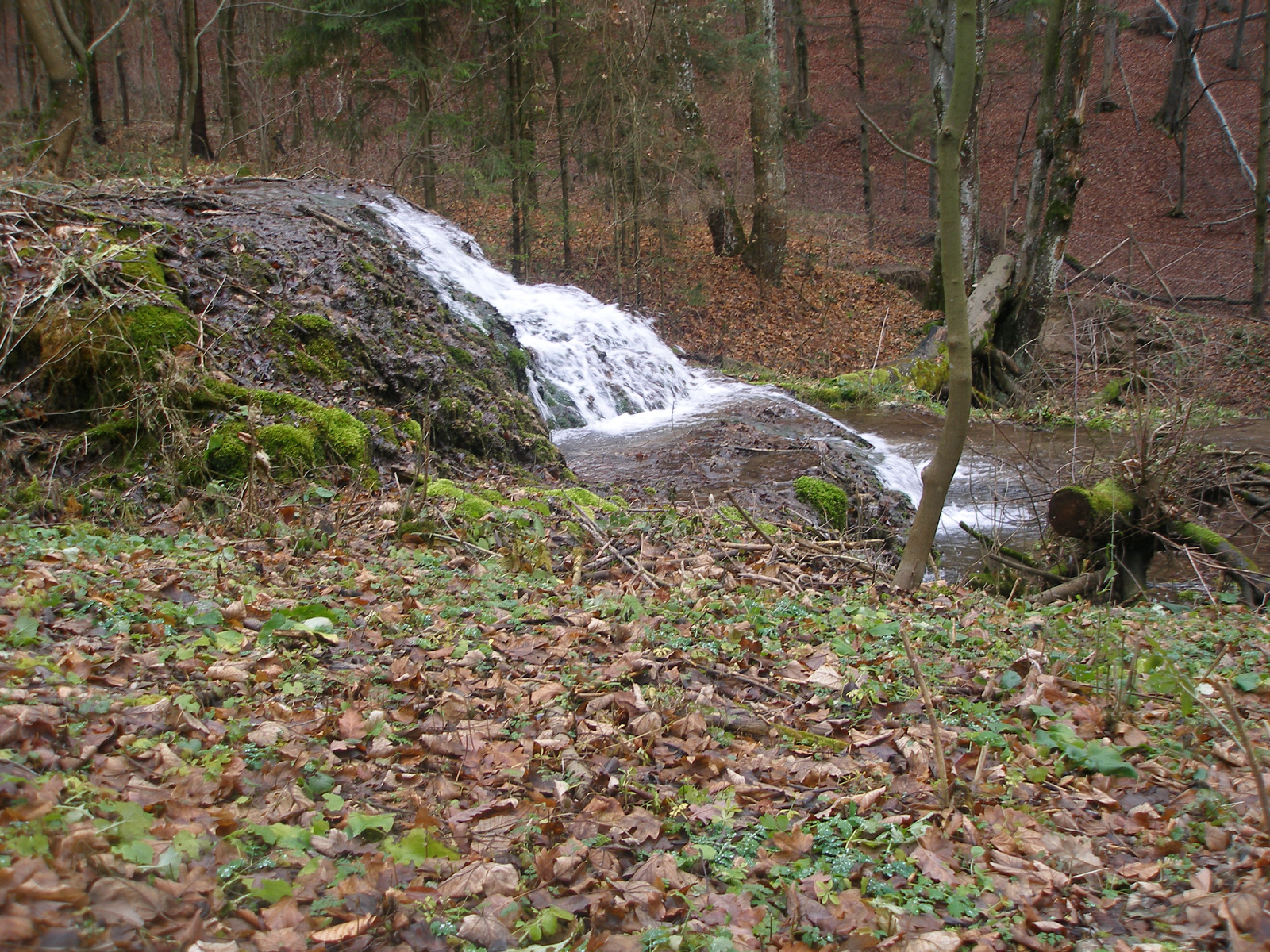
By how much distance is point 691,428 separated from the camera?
11.9 metres

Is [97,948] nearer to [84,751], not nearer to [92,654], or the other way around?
[84,751]

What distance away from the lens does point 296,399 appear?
6.90 m

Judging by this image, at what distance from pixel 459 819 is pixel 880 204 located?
1257 inches

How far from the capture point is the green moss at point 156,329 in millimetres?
6473

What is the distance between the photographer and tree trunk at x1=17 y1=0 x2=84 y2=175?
1109 centimetres

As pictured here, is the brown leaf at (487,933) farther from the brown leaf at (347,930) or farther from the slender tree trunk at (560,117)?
the slender tree trunk at (560,117)

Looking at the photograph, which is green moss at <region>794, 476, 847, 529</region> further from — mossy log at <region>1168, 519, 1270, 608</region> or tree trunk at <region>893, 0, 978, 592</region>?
mossy log at <region>1168, 519, 1270, 608</region>

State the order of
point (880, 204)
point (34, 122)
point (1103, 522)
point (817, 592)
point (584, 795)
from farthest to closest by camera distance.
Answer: point (880, 204) → point (34, 122) → point (1103, 522) → point (817, 592) → point (584, 795)

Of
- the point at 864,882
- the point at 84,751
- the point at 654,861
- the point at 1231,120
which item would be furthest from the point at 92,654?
the point at 1231,120

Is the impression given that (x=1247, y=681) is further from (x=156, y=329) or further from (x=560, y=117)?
(x=560, y=117)

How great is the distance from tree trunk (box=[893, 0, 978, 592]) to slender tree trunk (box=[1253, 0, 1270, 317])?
18793mm

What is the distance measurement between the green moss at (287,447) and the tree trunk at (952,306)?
14.5 ft

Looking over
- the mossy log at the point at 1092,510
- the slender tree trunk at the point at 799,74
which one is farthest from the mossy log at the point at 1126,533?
the slender tree trunk at the point at 799,74

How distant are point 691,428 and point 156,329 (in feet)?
22.7
